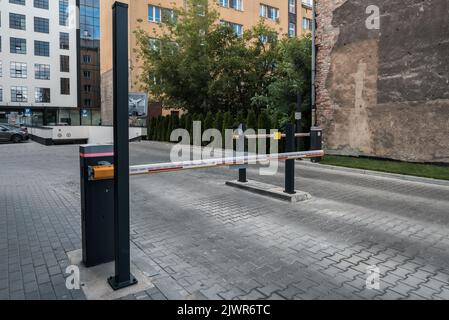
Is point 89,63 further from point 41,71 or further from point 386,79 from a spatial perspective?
point 386,79

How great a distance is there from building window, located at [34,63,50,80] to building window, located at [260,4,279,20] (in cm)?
3321

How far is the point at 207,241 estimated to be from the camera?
473cm

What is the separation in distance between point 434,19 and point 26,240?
1220 centimetres

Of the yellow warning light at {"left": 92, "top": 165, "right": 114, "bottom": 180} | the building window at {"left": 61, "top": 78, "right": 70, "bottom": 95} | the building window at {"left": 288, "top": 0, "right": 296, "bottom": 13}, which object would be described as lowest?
the yellow warning light at {"left": 92, "top": 165, "right": 114, "bottom": 180}

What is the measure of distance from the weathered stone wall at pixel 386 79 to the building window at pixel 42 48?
48964 millimetres

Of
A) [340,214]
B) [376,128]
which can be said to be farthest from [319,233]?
[376,128]

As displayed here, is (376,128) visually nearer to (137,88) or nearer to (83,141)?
(83,141)

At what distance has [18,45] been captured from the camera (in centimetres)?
4981

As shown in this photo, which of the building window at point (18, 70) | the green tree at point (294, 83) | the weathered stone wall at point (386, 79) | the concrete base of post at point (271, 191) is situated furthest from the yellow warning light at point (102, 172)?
the building window at point (18, 70)

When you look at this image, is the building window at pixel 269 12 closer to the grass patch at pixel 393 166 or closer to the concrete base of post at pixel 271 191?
the grass patch at pixel 393 166

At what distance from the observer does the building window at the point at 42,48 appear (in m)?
51.1

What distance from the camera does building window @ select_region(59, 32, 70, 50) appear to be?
5322cm

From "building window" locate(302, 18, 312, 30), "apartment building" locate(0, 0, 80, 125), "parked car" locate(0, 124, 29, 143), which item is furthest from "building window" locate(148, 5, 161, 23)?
"apartment building" locate(0, 0, 80, 125)

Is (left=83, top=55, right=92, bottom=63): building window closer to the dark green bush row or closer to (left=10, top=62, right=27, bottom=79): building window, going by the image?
(left=10, top=62, right=27, bottom=79): building window
